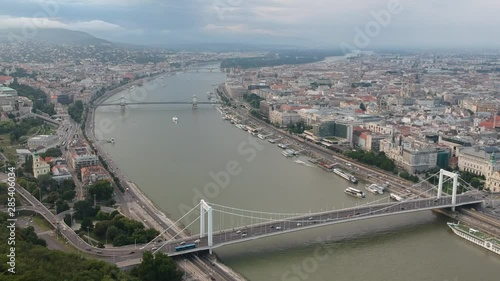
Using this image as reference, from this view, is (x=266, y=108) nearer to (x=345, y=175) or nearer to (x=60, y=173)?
(x=345, y=175)

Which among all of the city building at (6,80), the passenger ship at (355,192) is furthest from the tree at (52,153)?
the city building at (6,80)

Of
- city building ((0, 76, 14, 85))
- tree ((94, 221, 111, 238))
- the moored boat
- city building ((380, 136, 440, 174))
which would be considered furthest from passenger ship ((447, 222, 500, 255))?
city building ((0, 76, 14, 85))

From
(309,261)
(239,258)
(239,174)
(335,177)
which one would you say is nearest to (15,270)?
(239,258)

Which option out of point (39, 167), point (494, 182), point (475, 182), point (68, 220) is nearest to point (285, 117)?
point (475, 182)

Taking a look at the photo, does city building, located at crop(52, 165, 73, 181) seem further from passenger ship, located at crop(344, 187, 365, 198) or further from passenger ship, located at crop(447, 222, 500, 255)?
passenger ship, located at crop(447, 222, 500, 255)

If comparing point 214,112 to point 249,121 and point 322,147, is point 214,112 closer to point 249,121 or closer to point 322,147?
point 249,121

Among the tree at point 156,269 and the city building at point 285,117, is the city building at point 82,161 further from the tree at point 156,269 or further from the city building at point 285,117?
the city building at point 285,117
